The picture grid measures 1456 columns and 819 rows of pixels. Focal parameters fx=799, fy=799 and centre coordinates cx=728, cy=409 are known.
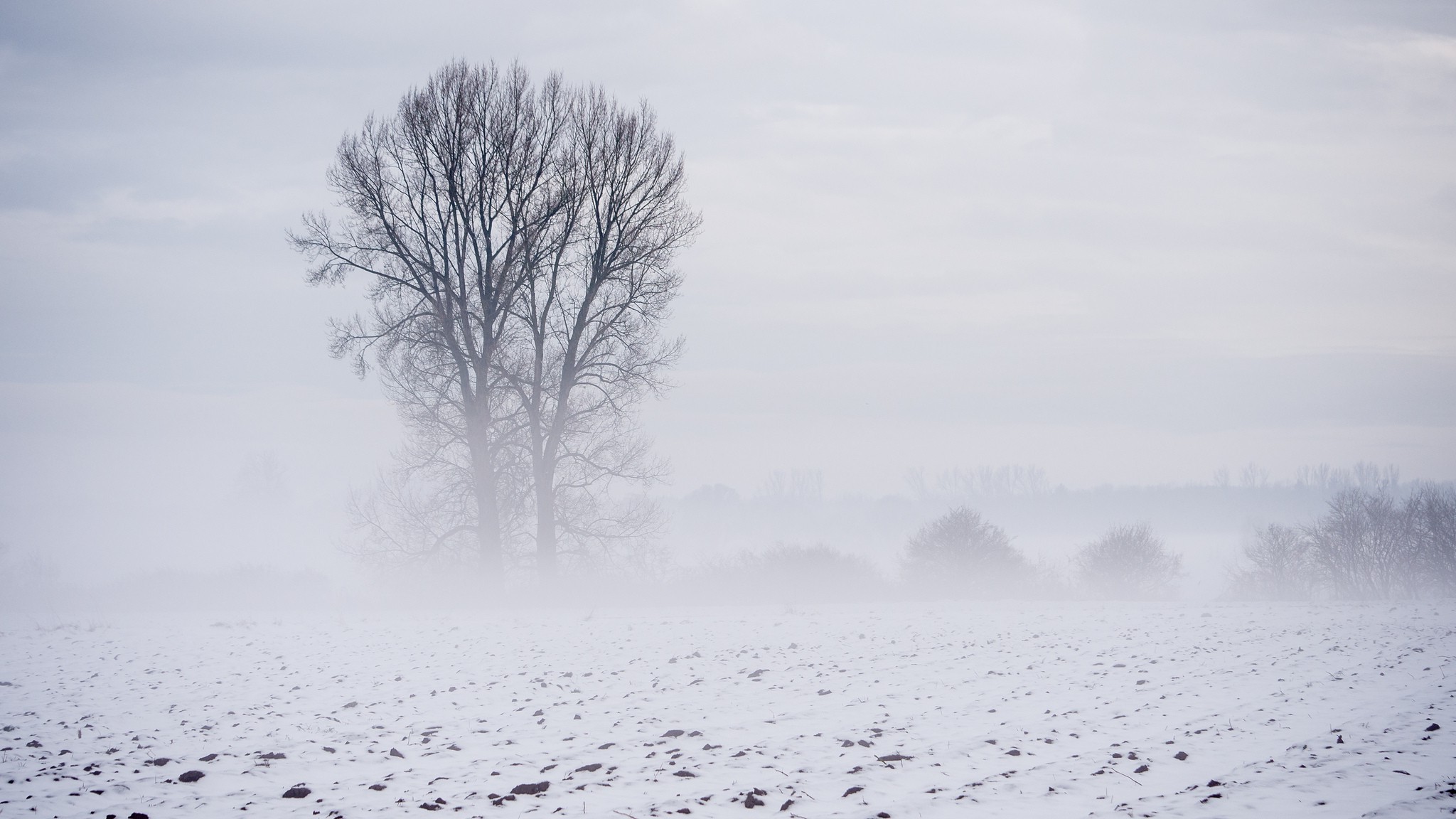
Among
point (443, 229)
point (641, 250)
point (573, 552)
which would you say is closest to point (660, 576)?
point (573, 552)

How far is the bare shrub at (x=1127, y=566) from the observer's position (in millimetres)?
47091

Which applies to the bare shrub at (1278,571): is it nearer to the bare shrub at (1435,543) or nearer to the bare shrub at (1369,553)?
the bare shrub at (1369,553)

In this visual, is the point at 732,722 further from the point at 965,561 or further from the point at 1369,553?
the point at 1369,553

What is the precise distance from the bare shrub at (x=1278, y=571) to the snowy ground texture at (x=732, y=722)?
41.8m

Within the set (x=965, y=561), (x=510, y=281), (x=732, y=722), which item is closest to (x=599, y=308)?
(x=510, y=281)

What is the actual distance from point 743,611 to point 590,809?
11.8 m

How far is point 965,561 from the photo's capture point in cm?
4466

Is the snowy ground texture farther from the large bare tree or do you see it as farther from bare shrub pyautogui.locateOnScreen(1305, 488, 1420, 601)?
bare shrub pyautogui.locateOnScreen(1305, 488, 1420, 601)

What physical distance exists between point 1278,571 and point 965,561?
21415mm

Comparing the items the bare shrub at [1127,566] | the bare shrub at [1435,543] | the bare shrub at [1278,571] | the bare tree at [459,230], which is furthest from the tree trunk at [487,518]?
the bare shrub at [1435,543]

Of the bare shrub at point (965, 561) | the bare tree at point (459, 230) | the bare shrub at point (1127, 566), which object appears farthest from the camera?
the bare shrub at point (1127, 566)

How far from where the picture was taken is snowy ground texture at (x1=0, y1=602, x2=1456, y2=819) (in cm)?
570

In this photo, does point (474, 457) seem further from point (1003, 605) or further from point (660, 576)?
point (1003, 605)

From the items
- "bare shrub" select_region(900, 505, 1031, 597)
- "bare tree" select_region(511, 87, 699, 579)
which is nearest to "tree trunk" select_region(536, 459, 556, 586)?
"bare tree" select_region(511, 87, 699, 579)
